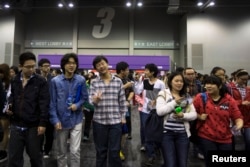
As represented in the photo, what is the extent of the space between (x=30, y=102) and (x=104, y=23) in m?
14.6

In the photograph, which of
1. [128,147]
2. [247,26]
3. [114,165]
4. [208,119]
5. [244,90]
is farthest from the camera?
[247,26]

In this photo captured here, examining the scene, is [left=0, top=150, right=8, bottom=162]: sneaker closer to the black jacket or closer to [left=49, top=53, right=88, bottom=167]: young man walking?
[left=49, top=53, right=88, bottom=167]: young man walking

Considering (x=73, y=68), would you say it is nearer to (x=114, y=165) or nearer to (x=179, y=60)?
(x=114, y=165)

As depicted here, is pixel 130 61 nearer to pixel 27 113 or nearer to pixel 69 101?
pixel 69 101

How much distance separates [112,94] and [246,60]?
14055 mm

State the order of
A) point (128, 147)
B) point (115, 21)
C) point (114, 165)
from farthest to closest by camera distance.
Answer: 1. point (115, 21)
2. point (128, 147)
3. point (114, 165)

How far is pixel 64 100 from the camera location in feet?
9.09

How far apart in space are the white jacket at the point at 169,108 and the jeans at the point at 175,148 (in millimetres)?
96

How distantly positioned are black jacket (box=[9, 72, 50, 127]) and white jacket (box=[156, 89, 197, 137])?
119 centimetres

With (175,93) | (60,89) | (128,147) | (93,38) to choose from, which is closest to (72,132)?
(60,89)

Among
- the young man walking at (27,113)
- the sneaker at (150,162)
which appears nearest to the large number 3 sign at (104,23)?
the sneaker at (150,162)

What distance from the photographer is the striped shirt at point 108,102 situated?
2711 millimetres

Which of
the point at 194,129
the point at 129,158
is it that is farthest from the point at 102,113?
the point at 129,158

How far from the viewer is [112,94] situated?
9.07 feet
